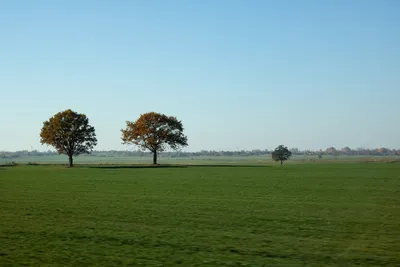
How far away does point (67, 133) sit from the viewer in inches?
3848

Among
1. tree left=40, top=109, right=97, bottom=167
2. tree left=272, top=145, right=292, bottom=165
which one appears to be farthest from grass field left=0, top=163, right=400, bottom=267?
tree left=272, top=145, right=292, bottom=165

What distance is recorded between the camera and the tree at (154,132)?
104 m

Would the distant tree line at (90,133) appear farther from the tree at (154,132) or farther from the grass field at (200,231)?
the grass field at (200,231)

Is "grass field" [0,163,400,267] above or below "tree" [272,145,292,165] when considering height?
below

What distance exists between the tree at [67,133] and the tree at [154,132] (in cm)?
934

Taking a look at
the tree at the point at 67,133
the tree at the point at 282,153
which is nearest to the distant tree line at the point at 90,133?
the tree at the point at 67,133

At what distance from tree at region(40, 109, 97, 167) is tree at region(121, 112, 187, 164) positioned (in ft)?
30.7

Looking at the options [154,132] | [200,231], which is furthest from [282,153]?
[200,231]

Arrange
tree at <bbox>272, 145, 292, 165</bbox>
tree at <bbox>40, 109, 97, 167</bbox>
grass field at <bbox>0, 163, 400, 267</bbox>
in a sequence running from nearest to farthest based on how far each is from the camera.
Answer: grass field at <bbox>0, 163, 400, 267</bbox> → tree at <bbox>40, 109, 97, 167</bbox> → tree at <bbox>272, 145, 292, 165</bbox>

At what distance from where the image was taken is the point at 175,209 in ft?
80.2

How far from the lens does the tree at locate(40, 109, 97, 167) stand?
319 feet

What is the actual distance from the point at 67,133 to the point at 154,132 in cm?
1846

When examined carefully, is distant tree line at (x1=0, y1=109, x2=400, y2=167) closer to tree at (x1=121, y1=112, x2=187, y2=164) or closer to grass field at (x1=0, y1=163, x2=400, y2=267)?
tree at (x1=121, y1=112, x2=187, y2=164)

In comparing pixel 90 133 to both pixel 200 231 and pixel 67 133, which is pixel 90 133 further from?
pixel 200 231
